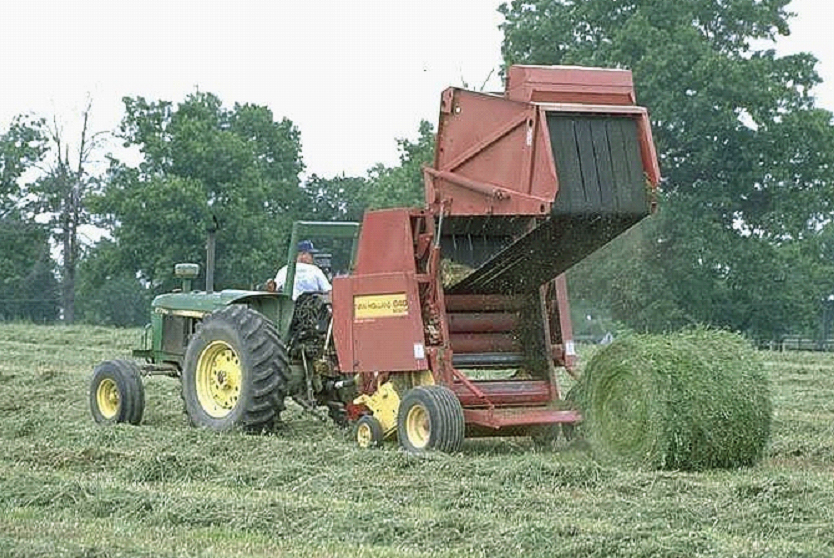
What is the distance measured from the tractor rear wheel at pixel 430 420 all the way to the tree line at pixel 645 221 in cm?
2196

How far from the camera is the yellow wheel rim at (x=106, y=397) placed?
1427 cm

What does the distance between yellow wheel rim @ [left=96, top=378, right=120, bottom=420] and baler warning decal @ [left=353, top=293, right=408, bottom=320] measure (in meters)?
2.82

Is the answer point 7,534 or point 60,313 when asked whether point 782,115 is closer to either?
point 60,313

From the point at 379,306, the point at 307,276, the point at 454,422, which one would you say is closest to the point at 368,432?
the point at 379,306

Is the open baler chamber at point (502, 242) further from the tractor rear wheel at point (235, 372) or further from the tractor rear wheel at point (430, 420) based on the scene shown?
the tractor rear wheel at point (235, 372)

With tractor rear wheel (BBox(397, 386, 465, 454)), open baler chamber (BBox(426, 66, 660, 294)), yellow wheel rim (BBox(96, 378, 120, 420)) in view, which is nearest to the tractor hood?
yellow wheel rim (BBox(96, 378, 120, 420))

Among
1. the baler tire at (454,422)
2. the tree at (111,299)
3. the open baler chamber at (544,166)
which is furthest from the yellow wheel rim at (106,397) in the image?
the tree at (111,299)

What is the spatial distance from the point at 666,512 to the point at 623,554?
4.17ft

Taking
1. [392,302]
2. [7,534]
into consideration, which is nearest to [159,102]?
[392,302]

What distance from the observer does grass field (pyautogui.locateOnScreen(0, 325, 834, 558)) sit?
25.3ft

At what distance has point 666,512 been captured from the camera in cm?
855

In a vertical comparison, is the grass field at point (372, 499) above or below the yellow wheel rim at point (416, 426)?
below

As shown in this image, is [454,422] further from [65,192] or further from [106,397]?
[65,192]

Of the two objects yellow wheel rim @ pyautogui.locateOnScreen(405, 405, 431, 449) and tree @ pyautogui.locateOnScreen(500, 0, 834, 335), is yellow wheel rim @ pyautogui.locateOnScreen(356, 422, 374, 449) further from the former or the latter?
tree @ pyautogui.locateOnScreen(500, 0, 834, 335)
